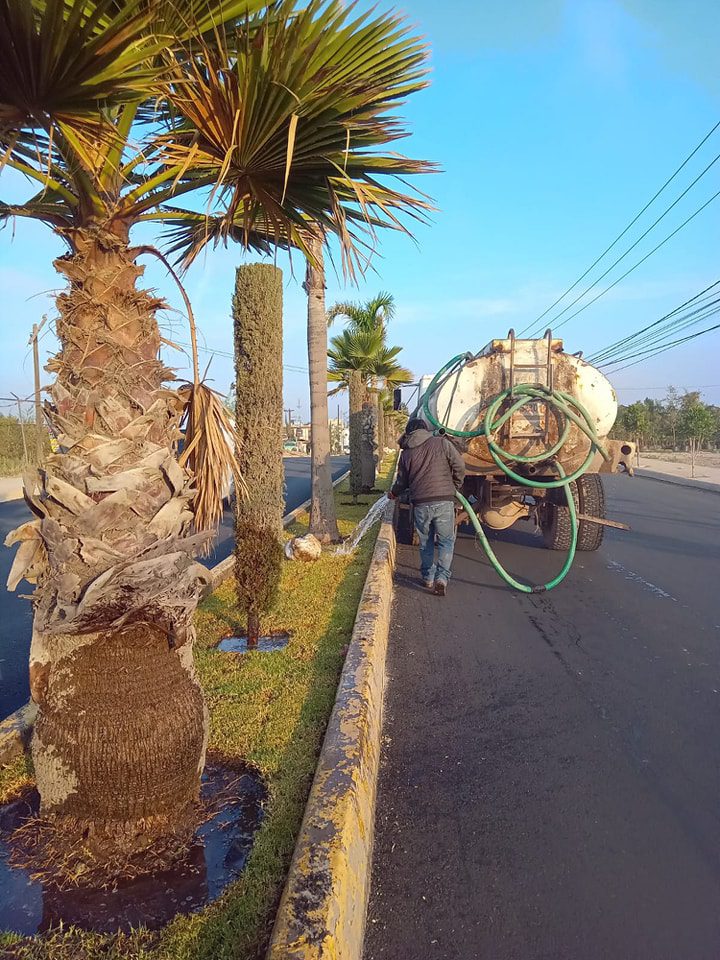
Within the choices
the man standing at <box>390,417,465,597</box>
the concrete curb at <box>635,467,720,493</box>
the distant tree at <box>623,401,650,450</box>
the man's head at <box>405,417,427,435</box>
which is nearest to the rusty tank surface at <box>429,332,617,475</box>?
the man's head at <box>405,417,427,435</box>

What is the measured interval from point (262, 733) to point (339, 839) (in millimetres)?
1309

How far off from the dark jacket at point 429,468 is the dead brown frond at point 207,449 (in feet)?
12.4

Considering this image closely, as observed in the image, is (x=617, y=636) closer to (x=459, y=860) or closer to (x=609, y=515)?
(x=459, y=860)

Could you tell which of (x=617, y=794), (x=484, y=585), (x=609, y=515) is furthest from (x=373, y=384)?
(x=617, y=794)

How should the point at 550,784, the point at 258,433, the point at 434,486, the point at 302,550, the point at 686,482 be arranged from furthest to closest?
the point at 686,482, the point at 302,550, the point at 434,486, the point at 258,433, the point at 550,784

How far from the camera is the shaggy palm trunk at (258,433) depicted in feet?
18.1

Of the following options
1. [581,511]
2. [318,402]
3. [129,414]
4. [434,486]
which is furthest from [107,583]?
[581,511]

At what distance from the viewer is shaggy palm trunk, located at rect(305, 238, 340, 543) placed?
31.6 ft

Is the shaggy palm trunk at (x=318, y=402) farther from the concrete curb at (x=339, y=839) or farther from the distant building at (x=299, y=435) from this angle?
the distant building at (x=299, y=435)

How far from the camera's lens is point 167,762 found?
2.90 m

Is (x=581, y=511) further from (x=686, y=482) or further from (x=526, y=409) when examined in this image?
(x=686, y=482)

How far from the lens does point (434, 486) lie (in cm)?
713

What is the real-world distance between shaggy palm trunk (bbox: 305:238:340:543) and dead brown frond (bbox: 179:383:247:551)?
19.5 ft

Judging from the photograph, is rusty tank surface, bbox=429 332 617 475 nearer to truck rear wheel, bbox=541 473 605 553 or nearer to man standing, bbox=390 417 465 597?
truck rear wheel, bbox=541 473 605 553
